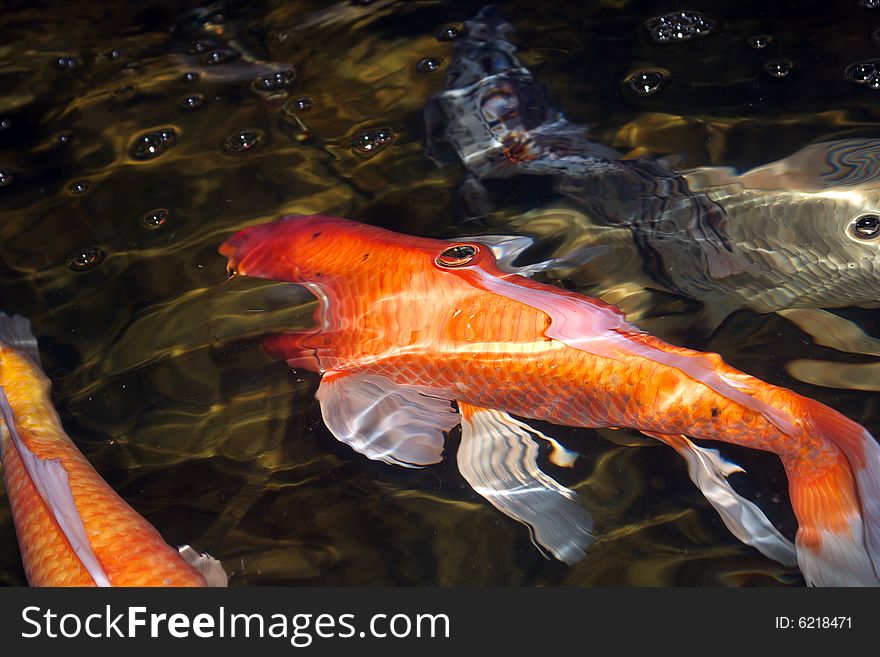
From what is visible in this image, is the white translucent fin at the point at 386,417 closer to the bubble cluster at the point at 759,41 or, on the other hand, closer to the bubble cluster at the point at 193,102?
the bubble cluster at the point at 193,102

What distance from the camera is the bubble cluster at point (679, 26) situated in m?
2.89

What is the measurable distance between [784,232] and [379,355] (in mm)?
1222

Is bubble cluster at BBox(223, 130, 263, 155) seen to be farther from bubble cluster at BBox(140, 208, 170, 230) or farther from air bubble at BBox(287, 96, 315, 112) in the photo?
bubble cluster at BBox(140, 208, 170, 230)

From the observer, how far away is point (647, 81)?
277cm

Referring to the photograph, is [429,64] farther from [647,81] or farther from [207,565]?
[207,565]

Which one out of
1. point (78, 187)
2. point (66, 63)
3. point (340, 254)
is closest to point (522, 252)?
point (340, 254)

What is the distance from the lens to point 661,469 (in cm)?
189

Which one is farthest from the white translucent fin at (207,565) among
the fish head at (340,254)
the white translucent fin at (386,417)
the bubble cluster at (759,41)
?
the bubble cluster at (759,41)

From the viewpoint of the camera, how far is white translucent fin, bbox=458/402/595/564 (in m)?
1.83

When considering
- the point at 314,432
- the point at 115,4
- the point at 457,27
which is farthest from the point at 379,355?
the point at 115,4

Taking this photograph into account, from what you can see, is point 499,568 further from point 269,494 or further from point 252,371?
point 252,371

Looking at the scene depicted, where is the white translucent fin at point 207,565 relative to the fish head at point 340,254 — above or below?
below

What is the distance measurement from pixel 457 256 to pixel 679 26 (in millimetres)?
1517

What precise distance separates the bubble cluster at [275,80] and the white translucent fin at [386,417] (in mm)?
1424
